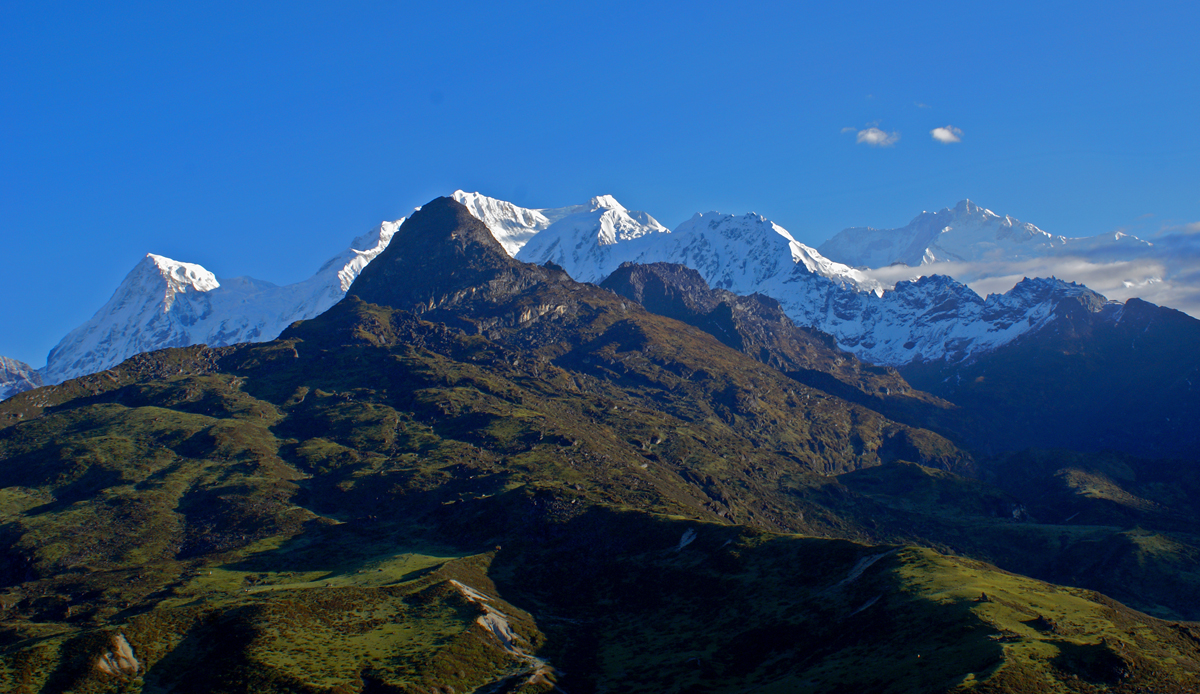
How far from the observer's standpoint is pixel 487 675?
18975cm

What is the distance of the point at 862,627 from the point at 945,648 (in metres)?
28.9

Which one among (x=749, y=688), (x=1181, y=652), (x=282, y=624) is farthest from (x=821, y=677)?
(x=282, y=624)

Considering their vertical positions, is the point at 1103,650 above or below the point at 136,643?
below

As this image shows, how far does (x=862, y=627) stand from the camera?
616 ft

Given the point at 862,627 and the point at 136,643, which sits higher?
the point at 136,643

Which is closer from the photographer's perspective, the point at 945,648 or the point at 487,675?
the point at 945,648

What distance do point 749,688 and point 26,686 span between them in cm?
14834

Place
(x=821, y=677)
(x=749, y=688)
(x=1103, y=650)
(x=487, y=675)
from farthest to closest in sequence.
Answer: (x=487, y=675)
(x=749, y=688)
(x=821, y=677)
(x=1103, y=650)

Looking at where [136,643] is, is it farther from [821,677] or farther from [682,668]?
[821,677]

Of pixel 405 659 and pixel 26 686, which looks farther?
pixel 405 659

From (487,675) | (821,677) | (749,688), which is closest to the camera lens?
(821,677)

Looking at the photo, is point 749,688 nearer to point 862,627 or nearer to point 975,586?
point 862,627

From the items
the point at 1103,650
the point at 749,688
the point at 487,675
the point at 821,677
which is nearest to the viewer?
the point at 1103,650

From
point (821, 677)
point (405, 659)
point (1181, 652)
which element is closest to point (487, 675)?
point (405, 659)
